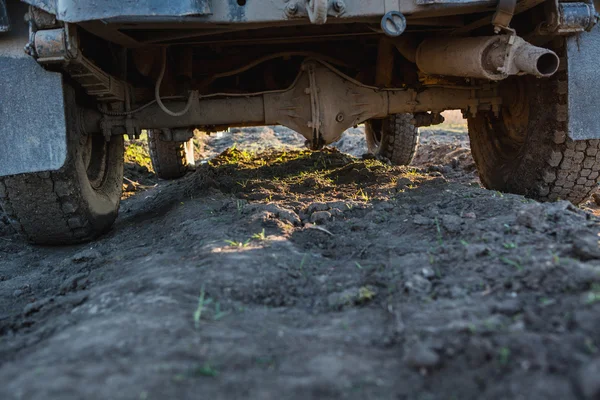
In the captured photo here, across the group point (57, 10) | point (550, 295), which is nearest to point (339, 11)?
point (57, 10)

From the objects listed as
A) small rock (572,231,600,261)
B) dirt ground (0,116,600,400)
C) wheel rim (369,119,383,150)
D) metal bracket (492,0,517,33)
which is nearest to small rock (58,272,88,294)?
dirt ground (0,116,600,400)

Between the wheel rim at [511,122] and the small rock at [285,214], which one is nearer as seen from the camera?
the small rock at [285,214]

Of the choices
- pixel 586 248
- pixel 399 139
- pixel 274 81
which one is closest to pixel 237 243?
pixel 586 248

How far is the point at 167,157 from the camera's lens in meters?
5.86

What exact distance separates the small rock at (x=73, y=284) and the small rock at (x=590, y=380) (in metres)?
1.82

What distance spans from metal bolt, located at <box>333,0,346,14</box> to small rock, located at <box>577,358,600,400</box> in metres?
1.78

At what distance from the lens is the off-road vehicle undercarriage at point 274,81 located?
271cm

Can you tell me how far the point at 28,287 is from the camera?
2.70 metres

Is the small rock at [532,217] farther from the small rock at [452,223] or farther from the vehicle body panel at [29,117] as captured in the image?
the vehicle body panel at [29,117]

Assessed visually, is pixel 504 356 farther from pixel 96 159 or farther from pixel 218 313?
pixel 96 159

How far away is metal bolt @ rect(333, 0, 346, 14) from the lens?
263 cm

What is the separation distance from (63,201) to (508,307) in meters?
2.27

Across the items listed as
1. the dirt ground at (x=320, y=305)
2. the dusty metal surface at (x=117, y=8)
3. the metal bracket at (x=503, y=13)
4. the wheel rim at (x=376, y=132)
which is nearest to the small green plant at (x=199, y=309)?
the dirt ground at (x=320, y=305)

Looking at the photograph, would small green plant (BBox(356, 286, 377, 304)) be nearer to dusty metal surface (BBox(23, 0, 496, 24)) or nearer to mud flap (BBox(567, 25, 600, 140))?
dusty metal surface (BBox(23, 0, 496, 24))
